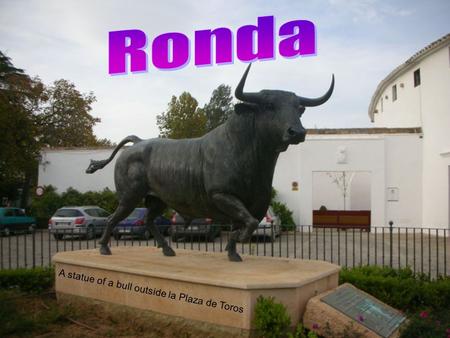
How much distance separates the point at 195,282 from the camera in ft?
14.4

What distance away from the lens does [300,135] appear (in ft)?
13.7

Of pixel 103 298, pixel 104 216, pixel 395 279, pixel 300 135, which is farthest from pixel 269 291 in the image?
pixel 104 216

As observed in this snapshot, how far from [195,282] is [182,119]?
2220 cm

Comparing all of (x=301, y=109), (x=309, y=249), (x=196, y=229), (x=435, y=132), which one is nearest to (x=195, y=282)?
(x=301, y=109)

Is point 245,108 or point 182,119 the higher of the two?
point 182,119

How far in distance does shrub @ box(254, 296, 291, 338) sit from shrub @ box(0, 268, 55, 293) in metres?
4.23

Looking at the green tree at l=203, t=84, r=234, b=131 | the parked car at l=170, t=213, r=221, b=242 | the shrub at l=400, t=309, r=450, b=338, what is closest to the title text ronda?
the parked car at l=170, t=213, r=221, b=242

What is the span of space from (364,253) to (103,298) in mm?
8740

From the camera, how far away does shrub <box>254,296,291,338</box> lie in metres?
3.95

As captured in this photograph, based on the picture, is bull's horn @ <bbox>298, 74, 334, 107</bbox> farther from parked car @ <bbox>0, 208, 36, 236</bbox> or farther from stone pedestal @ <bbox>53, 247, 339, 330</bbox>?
parked car @ <bbox>0, 208, 36, 236</bbox>

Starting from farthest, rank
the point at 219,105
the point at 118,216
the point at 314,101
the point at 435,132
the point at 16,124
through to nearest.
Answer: the point at 219,105
the point at 16,124
the point at 435,132
the point at 118,216
the point at 314,101

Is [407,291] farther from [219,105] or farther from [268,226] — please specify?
[219,105]

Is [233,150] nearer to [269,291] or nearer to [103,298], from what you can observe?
[269,291]

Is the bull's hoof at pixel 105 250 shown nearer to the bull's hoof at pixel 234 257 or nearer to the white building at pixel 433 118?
the bull's hoof at pixel 234 257
